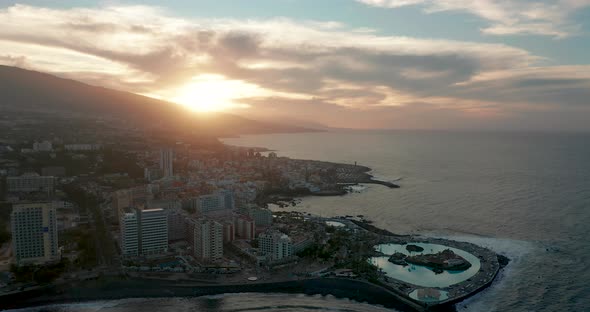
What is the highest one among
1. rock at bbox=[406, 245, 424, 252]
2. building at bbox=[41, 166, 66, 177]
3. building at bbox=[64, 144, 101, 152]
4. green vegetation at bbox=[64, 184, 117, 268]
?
building at bbox=[64, 144, 101, 152]

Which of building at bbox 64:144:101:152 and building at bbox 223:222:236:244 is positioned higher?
building at bbox 64:144:101:152

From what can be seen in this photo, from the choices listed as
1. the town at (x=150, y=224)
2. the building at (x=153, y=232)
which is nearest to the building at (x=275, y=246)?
the town at (x=150, y=224)

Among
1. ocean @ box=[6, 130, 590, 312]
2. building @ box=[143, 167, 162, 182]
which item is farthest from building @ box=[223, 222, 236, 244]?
building @ box=[143, 167, 162, 182]

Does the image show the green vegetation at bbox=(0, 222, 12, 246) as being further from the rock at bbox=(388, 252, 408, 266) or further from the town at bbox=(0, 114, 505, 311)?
the rock at bbox=(388, 252, 408, 266)

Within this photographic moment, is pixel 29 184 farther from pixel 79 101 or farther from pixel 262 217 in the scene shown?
pixel 79 101

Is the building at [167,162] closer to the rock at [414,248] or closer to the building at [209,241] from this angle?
the building at [209,241]
